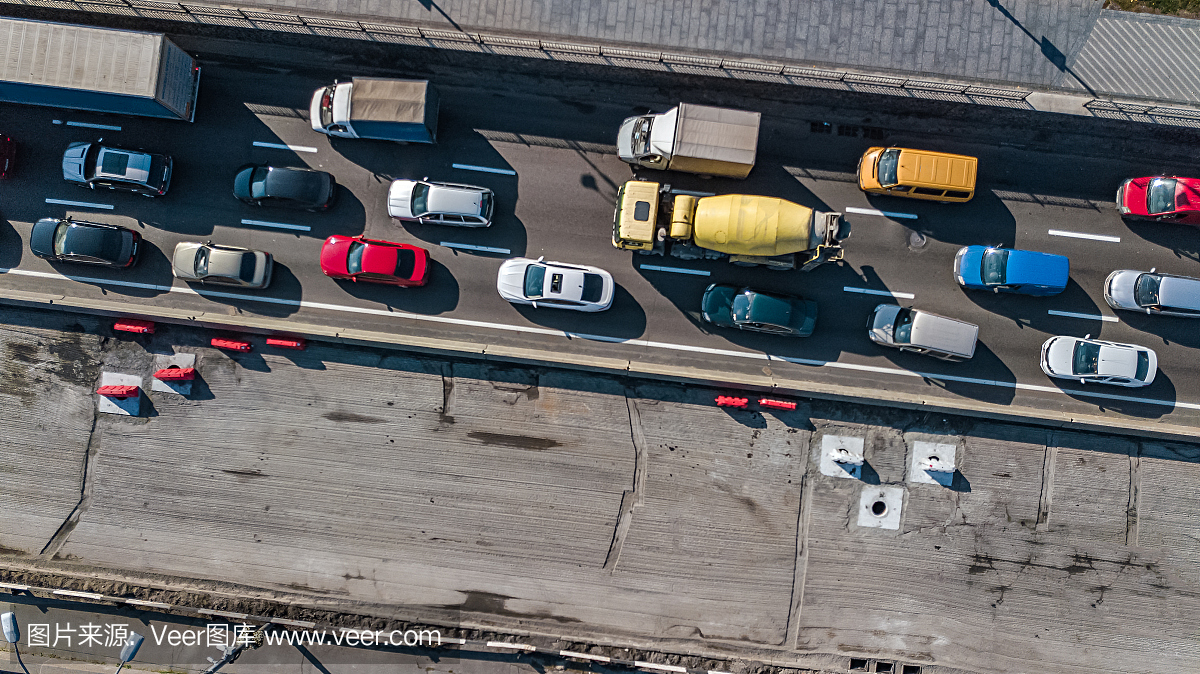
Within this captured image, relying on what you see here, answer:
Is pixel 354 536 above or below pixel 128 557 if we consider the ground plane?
above


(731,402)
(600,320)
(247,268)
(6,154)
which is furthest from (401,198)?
(6,154)

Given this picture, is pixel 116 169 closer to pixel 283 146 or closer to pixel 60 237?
pixel 60 237

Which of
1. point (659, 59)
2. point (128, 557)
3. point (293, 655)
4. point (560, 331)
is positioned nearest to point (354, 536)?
point (293, 655)

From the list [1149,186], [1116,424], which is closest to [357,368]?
[1116,424]

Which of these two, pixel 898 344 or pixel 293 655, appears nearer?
pixel 898 344

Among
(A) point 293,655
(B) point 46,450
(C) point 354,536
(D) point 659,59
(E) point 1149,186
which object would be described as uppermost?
(D) point 659,59

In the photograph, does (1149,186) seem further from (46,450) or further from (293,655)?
(46,450)

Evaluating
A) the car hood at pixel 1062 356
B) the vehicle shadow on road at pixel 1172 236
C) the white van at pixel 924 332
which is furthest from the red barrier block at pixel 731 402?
the vehicle shadow on road at pixel 1172 236

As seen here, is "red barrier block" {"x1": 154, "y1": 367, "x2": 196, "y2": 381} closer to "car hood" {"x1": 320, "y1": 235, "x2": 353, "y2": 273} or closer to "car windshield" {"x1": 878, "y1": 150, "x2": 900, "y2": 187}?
"car hood" {"x1": 320, "y1": 235, "x2": 353, "y2": 273}
